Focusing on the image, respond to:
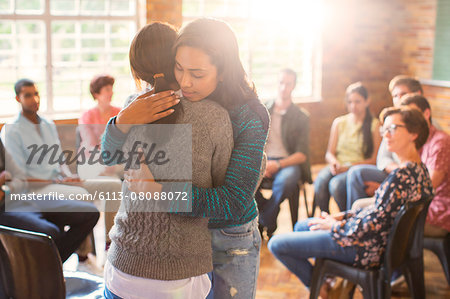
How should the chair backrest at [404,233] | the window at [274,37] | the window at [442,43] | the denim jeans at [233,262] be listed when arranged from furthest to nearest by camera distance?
the window at [442,43]
the window at [274,37]
the chair backrest at [404,233]
the denim jeans at [233,262]

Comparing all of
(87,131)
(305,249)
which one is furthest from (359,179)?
(87,131)

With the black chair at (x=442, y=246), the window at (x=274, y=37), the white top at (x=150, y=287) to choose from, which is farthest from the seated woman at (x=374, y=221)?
the window at (x=274, y=37)

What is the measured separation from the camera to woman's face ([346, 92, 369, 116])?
445cm

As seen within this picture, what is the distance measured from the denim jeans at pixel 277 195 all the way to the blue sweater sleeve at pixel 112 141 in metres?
2.64

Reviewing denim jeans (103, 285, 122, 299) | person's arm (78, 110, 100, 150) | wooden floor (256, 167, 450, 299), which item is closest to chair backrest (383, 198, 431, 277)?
wooden floor (256, 167, 450, 299)

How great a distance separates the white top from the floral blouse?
4.84 feet

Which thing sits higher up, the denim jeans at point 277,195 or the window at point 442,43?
the window at point 442,43

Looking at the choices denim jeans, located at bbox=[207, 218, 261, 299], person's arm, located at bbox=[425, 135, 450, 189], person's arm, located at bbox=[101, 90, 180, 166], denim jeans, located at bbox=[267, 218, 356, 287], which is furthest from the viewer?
person's arm, located at bbox=[425, 135, 450, 189]

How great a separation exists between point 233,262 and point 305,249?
135 centimetres

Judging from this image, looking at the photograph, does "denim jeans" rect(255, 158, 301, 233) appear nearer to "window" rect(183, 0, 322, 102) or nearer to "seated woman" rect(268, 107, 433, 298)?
"seated woman" rect(268, 107, 433, 298)

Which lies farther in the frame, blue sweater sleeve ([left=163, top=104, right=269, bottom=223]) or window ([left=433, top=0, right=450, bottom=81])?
window ([left=433, top=0, right=450, bottom=81])

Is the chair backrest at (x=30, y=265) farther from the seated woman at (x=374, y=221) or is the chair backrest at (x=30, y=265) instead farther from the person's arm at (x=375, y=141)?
the person's arm at (x=375, y=141)

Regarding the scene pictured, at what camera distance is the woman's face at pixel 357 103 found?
14.6 ft

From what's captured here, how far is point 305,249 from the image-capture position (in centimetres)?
281
